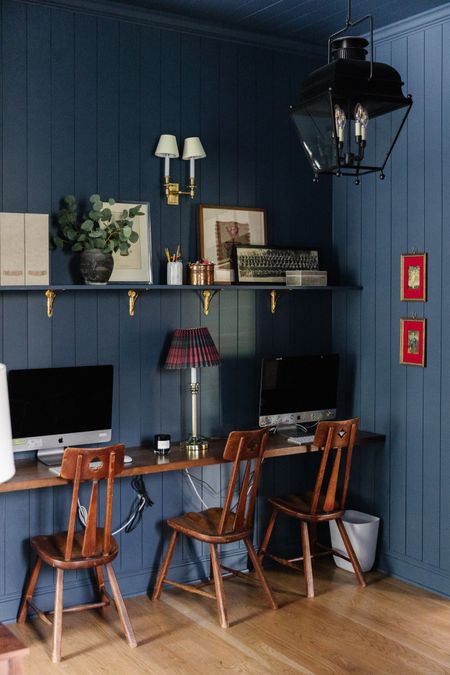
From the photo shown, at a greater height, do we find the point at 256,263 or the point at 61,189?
the point at 61,189

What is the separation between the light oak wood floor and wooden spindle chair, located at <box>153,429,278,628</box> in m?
0.10

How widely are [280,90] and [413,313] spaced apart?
148cm

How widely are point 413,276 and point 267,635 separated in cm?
197

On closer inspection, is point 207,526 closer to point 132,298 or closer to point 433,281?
point 132,298

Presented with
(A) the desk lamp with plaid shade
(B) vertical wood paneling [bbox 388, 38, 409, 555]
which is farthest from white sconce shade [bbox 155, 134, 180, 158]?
(B) vertical wood paneling [bbox 388, 38, 409, 555]

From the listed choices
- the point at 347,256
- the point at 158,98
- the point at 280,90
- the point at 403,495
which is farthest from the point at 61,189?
the point at 403,495

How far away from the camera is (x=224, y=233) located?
14.2 feet

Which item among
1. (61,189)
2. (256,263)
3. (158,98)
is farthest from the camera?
(256,263)

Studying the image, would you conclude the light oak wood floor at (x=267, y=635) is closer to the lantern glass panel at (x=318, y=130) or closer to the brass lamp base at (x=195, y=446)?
the brass lamp base at (x=195, y=446)

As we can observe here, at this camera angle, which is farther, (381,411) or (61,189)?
(381,411)

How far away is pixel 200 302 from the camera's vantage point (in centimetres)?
430

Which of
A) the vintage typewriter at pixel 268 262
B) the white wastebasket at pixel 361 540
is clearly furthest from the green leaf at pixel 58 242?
the white wastebasket at pixel 361 540

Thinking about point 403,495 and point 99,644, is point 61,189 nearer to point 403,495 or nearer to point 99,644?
point 99,644

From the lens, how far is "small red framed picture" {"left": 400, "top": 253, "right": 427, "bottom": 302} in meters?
4.19
